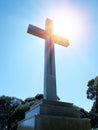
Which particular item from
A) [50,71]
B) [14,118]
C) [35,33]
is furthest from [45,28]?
[14,118]

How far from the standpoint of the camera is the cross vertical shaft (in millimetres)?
5721

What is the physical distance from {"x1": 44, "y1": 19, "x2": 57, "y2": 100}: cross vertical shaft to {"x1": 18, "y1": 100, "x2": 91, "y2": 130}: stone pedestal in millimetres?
538

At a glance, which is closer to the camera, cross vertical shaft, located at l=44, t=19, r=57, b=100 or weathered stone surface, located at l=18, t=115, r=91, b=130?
weathered stone surface, located at l=18, t=115, r=91, b=130

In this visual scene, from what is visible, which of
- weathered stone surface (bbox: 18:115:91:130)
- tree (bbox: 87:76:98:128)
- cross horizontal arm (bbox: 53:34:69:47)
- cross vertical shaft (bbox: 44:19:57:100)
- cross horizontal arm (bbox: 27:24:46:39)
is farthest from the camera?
tree (bbox: 87:76:98:128)

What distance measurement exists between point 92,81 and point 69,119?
63.4 ft

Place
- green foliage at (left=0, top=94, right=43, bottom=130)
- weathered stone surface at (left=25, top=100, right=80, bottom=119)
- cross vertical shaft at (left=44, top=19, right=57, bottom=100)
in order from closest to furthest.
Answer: weathered stone surface at (left=25, top=100, right=80, bottom=119)
cross vertical shaft at (left=44, top=19, right=57, bottom=100)
green foliage at (left=0, top=94, right=43, bottom=130)

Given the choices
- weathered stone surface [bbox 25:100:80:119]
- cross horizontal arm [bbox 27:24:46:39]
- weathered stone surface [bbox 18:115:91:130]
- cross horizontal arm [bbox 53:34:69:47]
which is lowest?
weathered stone surface [bbox 18:115:91:130]

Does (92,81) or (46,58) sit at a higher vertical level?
(92,81)

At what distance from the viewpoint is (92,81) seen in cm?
2356

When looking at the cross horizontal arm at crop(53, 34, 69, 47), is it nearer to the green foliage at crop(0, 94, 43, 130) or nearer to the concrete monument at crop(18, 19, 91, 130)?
the concrete monument at crop(18, 19, 91, 130)

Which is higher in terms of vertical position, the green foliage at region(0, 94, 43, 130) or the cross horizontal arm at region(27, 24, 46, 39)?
the cross horizontal arm at region(27, 24, 46, 39)

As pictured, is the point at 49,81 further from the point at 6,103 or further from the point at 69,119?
the point at 6,103

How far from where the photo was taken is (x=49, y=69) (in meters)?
6.13

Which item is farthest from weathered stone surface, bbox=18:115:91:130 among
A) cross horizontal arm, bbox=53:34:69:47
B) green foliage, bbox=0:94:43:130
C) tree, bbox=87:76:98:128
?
tree, bbox=87:76:98:128
